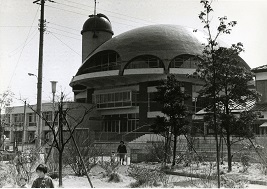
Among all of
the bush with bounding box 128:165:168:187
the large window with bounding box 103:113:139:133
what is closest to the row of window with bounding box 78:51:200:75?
the large window with bounding box 103:113:139:133

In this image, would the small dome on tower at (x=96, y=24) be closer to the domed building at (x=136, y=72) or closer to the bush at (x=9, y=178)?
the domed building at (x=136, y=72)

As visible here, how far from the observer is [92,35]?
226 feet

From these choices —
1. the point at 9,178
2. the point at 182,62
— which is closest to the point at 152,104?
the point at 182,62

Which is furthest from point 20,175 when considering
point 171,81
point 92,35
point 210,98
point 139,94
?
point 92,35

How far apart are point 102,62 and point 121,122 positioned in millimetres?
10167

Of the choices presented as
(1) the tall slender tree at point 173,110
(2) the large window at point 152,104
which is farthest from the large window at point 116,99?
(1) the tall slender tree at point 173,110

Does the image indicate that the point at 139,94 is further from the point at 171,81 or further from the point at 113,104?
the point at 171,81

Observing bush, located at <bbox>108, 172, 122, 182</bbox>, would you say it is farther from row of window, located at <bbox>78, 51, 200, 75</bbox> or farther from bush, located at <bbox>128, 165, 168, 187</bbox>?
row of window, located at <bbox>78, 51, 200, 75</bbox>

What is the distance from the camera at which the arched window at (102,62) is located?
182ft

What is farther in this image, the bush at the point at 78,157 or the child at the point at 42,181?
A: the bush at the point at 78,157

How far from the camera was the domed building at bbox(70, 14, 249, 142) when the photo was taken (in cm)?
5159

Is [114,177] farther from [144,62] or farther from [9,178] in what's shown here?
[144,62]

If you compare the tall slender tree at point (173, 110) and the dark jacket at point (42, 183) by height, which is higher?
the tall slender tree at point (173, 110)

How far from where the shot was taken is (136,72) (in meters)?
50.7
